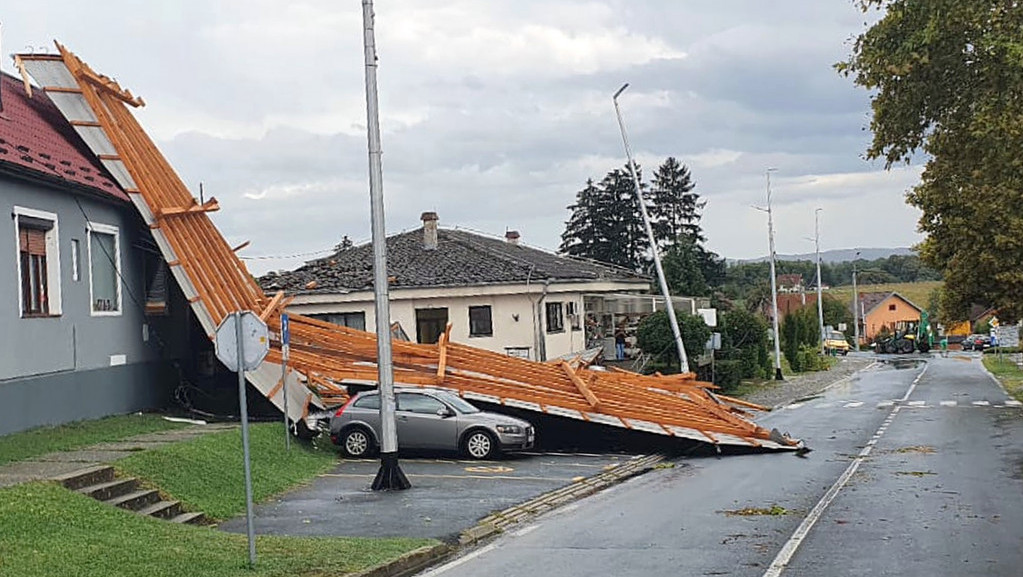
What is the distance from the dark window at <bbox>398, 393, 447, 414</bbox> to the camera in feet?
80.9

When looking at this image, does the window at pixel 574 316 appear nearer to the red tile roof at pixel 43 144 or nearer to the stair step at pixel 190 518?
the red tile roof at pixel 43 144

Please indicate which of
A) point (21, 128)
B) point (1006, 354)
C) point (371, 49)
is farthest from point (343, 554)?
point (1006, 354)

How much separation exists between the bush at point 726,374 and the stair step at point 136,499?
34292mm

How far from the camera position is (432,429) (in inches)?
963

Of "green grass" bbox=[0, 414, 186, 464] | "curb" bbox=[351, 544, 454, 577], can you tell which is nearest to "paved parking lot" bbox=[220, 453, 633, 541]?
"curb" bbox=[351, 544, 454, 577]

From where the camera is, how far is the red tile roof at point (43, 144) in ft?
70.0

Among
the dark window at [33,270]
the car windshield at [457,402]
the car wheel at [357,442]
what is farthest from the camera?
the car windshield at [457,402]

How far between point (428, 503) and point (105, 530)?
5.91 metres

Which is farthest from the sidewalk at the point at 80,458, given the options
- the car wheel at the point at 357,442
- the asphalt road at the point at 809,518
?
the asphalt road at the point at 809,518

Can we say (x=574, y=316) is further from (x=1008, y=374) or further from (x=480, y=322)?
(x=1008, y=374)

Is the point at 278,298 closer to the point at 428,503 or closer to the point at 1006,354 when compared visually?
the point at 428,503

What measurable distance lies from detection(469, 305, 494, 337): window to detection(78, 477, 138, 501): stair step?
84.5ft

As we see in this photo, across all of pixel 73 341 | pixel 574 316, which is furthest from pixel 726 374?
pixel 73 341

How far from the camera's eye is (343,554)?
41.6ft
